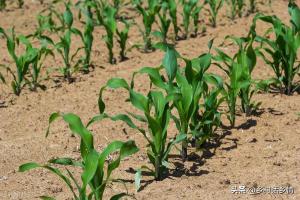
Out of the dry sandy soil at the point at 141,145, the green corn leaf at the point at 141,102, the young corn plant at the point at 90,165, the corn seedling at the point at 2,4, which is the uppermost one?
the corn seedling at the point at 2,4

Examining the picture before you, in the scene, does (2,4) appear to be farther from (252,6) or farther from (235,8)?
(252,6)

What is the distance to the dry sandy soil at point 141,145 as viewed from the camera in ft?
9.04

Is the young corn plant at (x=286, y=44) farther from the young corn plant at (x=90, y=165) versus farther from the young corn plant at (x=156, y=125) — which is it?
the young corn plant at (x=90, y=165)

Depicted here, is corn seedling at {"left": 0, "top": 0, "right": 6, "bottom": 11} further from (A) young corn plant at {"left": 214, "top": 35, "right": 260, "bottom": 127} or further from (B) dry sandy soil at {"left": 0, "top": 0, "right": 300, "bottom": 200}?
(A) young corn plant at {"left": 214, "top": 35, "right": 260, "bottom": 127}

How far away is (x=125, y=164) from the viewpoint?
121 inches

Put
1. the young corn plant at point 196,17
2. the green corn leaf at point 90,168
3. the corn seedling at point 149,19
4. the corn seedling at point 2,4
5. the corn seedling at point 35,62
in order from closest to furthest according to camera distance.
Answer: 1. the green corn leaf at point 90,168
2. the corn seedling at point 35,62
3. the corn seedling at point 149,19
4. the young corn plant at point 196,17
5. the corn seedling at point 2,4

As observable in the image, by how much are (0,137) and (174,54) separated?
4.42ft

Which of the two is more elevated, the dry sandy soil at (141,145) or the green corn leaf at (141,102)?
the green corn leaf at (141,102)

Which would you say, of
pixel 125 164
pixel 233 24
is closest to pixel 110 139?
pixel 125 164

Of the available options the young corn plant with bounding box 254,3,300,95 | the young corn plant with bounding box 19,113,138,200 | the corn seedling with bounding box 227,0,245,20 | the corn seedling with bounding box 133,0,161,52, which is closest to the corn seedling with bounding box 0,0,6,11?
the corn seedling with bounding box 133,0,161,52

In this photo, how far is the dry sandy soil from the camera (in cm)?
275

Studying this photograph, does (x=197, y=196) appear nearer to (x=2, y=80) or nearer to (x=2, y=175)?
(x=2, y=175)

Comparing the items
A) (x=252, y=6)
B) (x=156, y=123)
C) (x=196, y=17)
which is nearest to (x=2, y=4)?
(x=196, y=17)

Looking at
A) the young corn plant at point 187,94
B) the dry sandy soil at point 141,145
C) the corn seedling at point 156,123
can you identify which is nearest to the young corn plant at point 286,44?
the dry sandy soil at point 141,145
